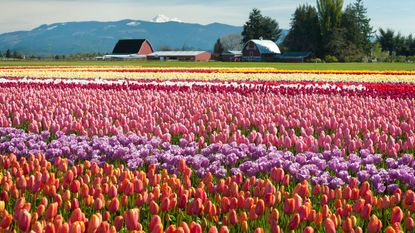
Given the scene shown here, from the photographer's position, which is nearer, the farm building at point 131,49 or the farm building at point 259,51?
the farm building at point 259,51

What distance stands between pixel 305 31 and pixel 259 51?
958 cm


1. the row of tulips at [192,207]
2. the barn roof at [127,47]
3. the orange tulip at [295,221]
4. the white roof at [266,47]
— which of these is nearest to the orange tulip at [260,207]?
the row of tulips at [192,207]

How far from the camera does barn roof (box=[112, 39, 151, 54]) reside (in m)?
148

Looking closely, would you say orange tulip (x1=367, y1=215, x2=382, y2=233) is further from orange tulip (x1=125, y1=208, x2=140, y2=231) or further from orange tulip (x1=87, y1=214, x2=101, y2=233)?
orange tulip (x1=87, y1=214, x2=101, y2=233)

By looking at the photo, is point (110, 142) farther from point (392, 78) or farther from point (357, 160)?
point (392, 78)

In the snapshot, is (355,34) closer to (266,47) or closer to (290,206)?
(266,47)

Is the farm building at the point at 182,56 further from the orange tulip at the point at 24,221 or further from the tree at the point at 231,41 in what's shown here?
the orange tulip at the point at 24,221

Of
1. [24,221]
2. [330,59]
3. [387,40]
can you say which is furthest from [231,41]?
[24,221]

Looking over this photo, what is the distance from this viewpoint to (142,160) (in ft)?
22.9

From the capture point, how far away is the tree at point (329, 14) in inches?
3752

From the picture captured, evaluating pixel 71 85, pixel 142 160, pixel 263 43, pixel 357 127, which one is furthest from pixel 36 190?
pixel 263 43

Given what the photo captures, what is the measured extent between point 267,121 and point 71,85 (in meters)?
10.0

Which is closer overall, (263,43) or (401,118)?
(401,118)

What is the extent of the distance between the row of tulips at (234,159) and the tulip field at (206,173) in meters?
0.02
